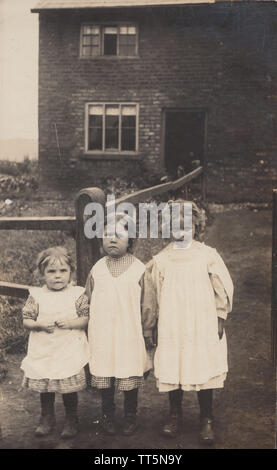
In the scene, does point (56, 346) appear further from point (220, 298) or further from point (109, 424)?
point (220, 298)

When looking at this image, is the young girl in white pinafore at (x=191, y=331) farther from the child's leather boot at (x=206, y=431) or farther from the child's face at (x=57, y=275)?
the child's face at (x=57, y=275)

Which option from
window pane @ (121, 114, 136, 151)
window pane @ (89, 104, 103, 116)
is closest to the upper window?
window pane @ (89, 104, 103, 116)

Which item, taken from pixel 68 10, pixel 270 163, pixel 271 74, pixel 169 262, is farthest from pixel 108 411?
pixel 68 10

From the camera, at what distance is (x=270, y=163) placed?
356 inches

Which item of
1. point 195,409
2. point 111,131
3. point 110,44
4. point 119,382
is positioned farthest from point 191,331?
point 110,44

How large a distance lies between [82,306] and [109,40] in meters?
8.20

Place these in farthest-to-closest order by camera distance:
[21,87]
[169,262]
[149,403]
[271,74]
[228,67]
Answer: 1. [271,74]
2. [228,67]
3. [21,87]
4. [149,403]
5. [169,262]

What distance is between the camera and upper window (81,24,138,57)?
9.69 metres

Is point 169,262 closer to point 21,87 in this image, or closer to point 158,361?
point 158,361

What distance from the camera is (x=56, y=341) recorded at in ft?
10.4

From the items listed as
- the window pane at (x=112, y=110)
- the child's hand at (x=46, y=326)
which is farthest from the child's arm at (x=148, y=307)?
the window pane at (x=112, y=110)

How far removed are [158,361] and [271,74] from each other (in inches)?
306

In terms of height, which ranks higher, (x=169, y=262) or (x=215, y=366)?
(x=169, y=262)
